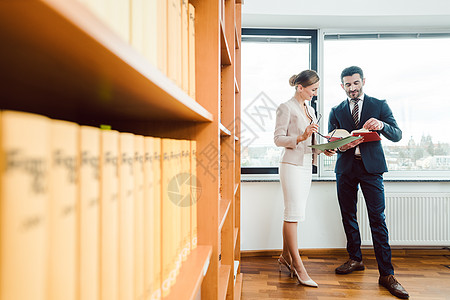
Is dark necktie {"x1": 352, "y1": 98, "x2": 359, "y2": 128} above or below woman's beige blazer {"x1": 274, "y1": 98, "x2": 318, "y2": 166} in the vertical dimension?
above

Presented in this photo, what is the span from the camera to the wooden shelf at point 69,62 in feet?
0.64

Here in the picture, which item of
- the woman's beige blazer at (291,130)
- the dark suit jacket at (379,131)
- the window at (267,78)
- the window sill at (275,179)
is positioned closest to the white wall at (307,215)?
the window sill at (275,179)

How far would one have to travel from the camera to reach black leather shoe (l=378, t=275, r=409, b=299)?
1.93 meters

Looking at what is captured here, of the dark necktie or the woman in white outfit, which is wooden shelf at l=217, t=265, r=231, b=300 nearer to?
the woman in white outfit

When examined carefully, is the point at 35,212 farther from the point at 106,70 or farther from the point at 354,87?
the point at 354,87

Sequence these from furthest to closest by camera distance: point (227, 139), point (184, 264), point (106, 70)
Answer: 1. point (227, 139)
2. point (184, 264)
3. point (106, 70)

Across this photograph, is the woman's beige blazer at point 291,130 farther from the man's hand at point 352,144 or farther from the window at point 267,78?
the window at point 267,78

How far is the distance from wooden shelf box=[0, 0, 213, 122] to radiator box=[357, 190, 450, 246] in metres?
2.68

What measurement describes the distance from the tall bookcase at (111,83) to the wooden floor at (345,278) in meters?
0.94

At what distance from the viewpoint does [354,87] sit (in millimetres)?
2291

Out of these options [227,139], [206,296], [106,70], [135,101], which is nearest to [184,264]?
[206,296]

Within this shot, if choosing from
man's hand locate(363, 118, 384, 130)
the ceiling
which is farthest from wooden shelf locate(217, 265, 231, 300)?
the ceiling

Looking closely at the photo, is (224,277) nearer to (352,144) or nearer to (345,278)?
(345,278)

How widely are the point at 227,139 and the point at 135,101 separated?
44.6 inches
